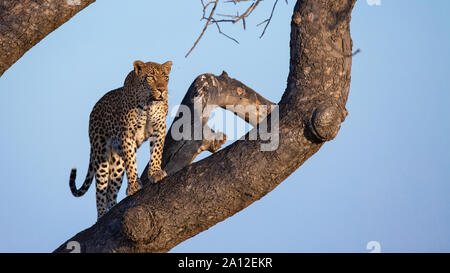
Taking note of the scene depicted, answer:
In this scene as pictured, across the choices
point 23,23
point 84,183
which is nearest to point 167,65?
point 84,183

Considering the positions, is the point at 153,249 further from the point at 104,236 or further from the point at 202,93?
the point at 202,93

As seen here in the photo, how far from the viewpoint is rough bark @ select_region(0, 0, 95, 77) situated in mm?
5012

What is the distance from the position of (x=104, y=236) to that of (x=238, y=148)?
120 centimetres

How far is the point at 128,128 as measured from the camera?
7203 millimetres

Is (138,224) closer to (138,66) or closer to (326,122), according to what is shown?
(326,122)

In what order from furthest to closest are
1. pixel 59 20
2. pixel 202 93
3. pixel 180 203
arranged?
pixel 202 93, pixel 59 20, pixel 180 203

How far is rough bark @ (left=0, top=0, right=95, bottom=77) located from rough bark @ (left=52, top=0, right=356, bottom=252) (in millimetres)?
1512

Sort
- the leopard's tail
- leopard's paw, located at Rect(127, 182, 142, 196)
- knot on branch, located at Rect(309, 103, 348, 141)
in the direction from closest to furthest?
knot on branch, located at Rect(309, 103, 348, 141)
leopard's paw, located at Rect(127, 182, 142, 196)
the leopard's tail

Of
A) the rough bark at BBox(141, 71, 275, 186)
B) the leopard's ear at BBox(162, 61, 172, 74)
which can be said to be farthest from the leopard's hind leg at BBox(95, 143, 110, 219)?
the leopard's ear at BBox(162, 61, 172, 74)

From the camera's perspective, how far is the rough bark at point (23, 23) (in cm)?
501

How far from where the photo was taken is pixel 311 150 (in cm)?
446

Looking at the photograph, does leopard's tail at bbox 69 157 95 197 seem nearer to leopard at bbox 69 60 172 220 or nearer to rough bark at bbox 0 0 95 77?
leopard at bbox 69 60 172 220
